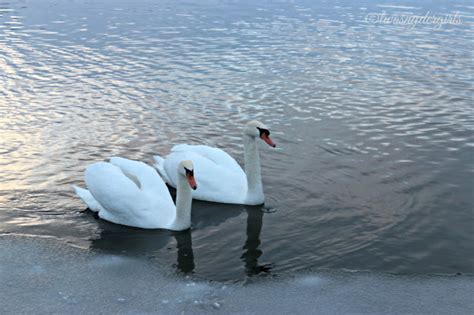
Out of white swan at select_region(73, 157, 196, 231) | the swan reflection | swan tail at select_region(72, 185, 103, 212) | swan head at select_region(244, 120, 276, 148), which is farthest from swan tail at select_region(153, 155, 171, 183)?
swan head at select_region(244, 120, 276, 148)

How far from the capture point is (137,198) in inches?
310

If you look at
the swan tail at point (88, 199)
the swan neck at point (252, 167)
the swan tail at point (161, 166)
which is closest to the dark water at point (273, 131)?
the swan tail at point (88, 199)

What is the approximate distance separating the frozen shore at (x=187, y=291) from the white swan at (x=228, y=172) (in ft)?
6.29

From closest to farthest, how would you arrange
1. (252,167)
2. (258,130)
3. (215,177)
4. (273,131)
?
(258,130), (252,167), (215,177), (273,131)

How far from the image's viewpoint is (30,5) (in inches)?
1237

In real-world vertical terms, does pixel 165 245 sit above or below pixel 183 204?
below

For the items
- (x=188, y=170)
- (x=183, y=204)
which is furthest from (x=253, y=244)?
(x=188, y=170)

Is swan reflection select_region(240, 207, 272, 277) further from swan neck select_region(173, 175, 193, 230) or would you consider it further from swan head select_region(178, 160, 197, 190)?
swan head select_region(178, 160, 197, 190)

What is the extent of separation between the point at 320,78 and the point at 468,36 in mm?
9015

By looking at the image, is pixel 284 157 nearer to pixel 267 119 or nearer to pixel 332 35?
pixel 267 119

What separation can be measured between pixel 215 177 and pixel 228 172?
0.23 meters

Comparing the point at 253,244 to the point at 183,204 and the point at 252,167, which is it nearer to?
the point at 183,204

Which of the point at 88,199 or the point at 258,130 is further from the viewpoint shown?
the point at 258,130

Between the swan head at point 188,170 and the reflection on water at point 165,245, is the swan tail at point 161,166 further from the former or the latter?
the swan head at point 188,170
